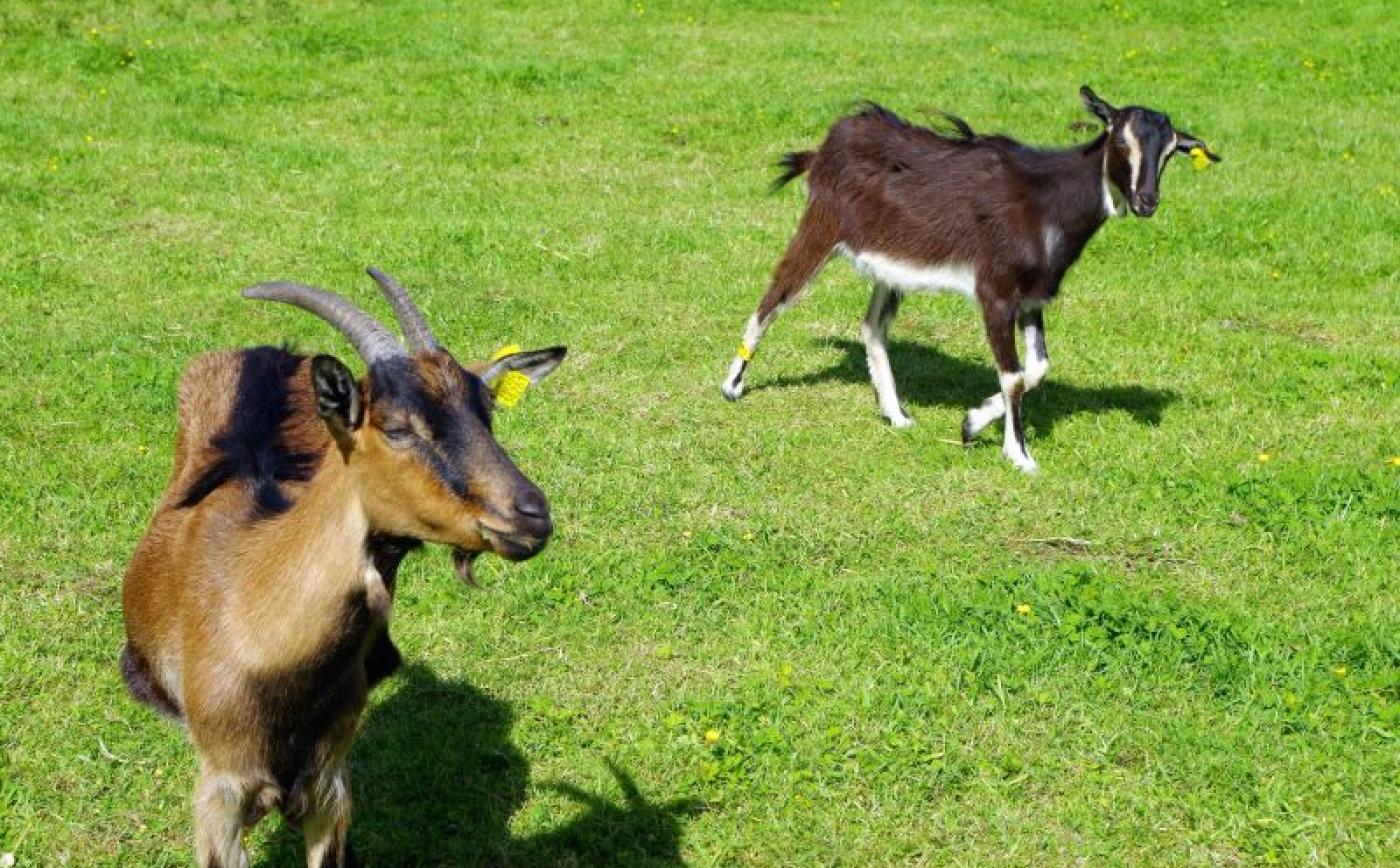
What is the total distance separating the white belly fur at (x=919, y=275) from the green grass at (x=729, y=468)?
761 mm

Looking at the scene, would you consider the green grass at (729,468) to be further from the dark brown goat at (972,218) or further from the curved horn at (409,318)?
the curved horn at (409,318)

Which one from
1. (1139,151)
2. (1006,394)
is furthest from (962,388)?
(1139,151)

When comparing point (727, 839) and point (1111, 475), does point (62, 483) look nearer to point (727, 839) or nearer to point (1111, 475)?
point (727, 839)

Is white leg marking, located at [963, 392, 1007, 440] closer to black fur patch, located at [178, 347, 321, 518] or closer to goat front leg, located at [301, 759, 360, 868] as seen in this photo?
black fur patch, located at [178, 347, 321, 518]

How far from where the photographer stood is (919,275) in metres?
8.67

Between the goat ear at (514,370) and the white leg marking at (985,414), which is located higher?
the goat ear at (514,370)

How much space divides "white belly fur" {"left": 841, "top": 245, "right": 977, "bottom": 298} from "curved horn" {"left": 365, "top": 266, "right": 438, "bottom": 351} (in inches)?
185

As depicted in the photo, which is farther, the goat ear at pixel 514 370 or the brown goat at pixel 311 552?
the goat ear at pixel 514 370

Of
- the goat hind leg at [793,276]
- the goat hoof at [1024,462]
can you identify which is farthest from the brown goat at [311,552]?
the goat hind leg at [793,276]

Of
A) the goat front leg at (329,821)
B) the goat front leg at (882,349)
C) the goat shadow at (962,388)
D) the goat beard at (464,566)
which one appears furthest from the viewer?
the goat shadow at (962,388)

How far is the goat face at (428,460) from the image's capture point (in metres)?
3.60

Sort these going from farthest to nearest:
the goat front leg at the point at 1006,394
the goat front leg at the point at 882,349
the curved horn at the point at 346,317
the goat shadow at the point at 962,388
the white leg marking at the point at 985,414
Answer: the goat shadow at the point at 962,388 → the goat front leg at the point at 882,349 → the white leg marking at the point at 985,414 → the goat front leg at the point at 1006,394 → the curved horn at the point at 346,317

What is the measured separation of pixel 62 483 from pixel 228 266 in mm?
3428

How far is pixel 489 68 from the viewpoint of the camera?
1507 centimetres
